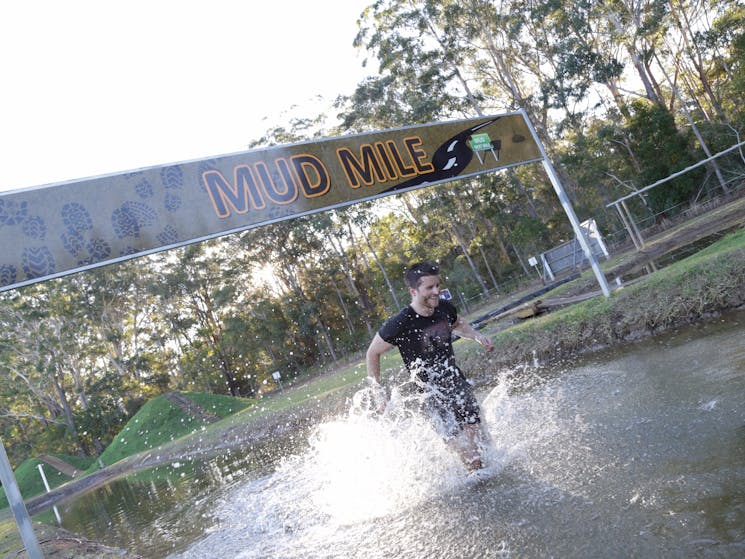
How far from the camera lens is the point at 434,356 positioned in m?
4.47

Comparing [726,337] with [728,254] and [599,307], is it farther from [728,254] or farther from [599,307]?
[599,307]

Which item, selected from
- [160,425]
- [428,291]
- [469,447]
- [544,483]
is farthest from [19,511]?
[160,425]

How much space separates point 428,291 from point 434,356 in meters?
0.51

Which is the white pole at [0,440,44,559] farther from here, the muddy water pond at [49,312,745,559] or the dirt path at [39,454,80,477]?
the dirt path at [39,454,80,477]

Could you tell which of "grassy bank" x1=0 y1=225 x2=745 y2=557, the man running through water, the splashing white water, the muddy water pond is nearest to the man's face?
the man running through water

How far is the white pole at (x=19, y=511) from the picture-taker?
4.96 metres

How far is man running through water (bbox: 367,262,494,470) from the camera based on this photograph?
4363 millimetres

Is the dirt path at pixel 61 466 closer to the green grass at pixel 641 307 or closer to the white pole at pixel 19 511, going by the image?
the green grass at pixel 641 307

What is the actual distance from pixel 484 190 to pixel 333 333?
16015 mm

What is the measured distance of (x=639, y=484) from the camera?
3.08m

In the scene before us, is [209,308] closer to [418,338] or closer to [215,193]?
[215,193]

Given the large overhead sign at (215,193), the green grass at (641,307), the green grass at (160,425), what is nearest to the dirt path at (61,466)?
the green grass at (160,425)

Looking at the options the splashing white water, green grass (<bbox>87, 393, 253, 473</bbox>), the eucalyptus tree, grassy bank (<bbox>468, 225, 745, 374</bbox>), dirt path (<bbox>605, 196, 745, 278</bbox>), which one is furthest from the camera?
the eucalyptus tree

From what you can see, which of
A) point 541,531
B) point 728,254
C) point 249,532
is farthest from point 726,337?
point 249,532
